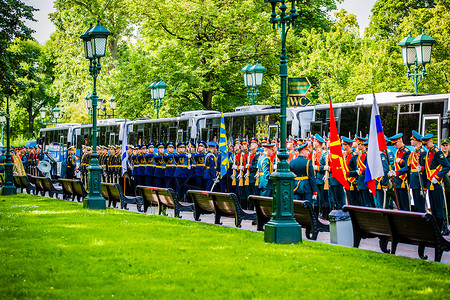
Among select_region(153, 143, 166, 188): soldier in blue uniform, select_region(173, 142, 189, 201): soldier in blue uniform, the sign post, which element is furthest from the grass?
select_region(153, 143, 166, 188): soldier in blue uniform

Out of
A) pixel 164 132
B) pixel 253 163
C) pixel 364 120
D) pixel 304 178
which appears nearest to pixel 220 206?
pixel 304 178

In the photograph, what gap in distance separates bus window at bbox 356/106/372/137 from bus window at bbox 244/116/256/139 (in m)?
5.87

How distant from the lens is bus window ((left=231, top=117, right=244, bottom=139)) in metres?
27.0

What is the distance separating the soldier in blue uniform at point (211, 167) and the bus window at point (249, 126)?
621cm

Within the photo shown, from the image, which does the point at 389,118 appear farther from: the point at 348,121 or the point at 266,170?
the point at 266,170

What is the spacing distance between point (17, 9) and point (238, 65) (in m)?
12.1

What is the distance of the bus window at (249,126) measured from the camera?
86.3 feet

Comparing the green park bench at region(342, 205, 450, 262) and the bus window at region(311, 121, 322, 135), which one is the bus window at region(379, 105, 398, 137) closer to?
the bus window at region(311, 121, 322, 135)

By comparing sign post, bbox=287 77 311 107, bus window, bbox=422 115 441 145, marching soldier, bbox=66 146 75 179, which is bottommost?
marching soldier, bbox=66 146 75 179

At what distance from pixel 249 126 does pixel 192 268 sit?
17.9m

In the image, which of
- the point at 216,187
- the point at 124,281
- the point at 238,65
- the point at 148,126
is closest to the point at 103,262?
the point at 124,281

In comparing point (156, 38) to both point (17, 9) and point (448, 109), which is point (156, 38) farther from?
point (448, 109)

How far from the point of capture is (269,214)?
13.1 meters

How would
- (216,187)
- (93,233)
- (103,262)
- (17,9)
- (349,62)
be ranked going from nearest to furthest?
1. (103,262)
2. (93,233)
3. (216,187)
4. (17,9)
5. (349,62)
